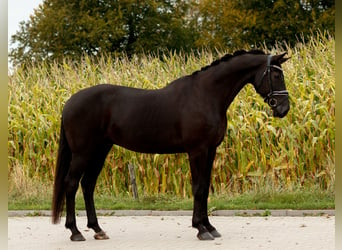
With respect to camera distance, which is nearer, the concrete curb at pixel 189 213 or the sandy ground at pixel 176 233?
the sandy ground at pixel 176 233

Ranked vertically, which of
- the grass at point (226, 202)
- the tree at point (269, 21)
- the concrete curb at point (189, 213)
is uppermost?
the tree at point (269, 21)

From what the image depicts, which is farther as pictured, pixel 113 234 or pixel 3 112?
pixel 113 234

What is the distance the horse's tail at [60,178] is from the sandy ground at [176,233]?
35 centimetres

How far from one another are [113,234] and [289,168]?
3.90 meters

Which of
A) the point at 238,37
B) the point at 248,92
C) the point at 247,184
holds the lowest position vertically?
the point at 247,184

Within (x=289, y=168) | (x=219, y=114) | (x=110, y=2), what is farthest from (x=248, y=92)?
(x=110, y=2)

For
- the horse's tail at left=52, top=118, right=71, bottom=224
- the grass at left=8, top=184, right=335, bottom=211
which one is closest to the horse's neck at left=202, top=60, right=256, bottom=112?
the horse's tail at left=52, top=118, right=71, bottom=224

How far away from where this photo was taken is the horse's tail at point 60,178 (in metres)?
7.96

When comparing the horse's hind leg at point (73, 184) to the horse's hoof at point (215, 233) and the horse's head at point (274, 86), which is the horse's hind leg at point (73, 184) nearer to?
the horse's hoof at point (215, 233)

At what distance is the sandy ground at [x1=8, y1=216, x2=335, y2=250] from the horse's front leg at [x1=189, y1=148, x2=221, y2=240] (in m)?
0.14

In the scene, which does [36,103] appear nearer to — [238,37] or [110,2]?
[238,37]

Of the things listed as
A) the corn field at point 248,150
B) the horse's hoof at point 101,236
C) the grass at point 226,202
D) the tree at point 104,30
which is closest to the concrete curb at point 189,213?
the grass at point 226,202

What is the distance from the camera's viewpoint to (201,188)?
773 centimetres

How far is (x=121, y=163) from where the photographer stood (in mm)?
11633
